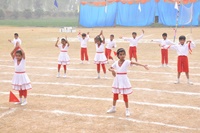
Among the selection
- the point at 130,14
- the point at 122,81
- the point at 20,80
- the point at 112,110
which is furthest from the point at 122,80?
the point at 130,14

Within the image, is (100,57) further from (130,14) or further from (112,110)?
(130,14)

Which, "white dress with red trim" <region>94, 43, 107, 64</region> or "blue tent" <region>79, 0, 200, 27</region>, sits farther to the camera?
"blue tent" <region>79, 0, 200, 27</region>

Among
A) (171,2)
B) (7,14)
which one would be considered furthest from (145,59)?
(7,14)

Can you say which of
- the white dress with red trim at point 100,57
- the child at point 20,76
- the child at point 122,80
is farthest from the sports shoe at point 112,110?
the white dress with red trim at point 100,57

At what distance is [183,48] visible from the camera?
36.2 feet

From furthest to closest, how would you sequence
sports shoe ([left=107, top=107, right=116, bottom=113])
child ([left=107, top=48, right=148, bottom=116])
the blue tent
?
the blue tent < sports shoe ([left=107, top=107, right=116, bottom=113]) < child ([left=107, top=48, right=148, bottom=116])

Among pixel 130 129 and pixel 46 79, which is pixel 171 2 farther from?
pixel 130 129

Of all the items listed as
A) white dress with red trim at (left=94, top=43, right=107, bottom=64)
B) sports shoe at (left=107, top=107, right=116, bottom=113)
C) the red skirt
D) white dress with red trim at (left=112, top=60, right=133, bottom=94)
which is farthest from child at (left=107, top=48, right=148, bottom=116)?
white dress with red trim at (left=94, top=43, right=107, bottom=64)

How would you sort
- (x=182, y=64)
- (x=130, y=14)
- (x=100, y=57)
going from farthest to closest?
1. (x=130, y=14)
2. (x=100, y=57)
3. (x=182, y=64)

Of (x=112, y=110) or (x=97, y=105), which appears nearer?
(x=112, y=110)

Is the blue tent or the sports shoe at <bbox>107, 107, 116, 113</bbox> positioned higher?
the blue tent

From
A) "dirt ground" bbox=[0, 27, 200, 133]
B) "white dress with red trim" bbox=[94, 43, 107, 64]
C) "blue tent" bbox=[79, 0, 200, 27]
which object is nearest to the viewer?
"dirt ground" bbox=[0, 27, 200, 133]

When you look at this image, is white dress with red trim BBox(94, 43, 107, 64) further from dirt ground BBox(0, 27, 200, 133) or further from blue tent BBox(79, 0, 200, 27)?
blue tent BBox(79, 0, 200, 27)

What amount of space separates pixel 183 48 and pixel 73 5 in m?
143
